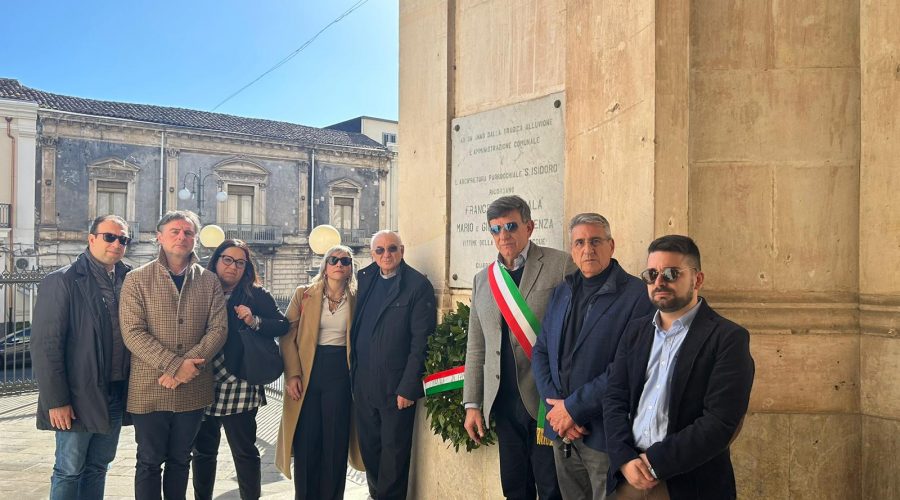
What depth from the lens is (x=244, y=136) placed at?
118ft

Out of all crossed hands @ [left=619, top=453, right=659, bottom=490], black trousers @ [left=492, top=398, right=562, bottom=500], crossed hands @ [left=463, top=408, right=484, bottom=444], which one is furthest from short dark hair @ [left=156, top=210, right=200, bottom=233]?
crossed hands @ [left=619, top=453, right=659, bottom=490]

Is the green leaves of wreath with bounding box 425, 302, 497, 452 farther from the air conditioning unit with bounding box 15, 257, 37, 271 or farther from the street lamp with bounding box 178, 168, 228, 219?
the street lamp with bounding box 178, 168, 228, 219

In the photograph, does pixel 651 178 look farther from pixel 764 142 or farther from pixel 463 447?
pixel 463 447

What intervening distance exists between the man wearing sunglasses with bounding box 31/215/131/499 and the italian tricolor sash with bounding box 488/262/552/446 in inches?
93.5

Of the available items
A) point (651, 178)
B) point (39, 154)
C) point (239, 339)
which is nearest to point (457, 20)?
point (651, 178)

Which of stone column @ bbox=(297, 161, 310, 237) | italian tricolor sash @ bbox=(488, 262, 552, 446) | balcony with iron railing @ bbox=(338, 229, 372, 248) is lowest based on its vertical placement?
italian tricolor sash @ bbox=(488, 262, 552, 446)

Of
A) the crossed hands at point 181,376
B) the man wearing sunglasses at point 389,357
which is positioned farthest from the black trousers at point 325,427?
the crossed hands at point 181,376

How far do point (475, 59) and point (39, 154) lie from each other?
105 ft

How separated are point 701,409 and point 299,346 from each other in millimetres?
2953

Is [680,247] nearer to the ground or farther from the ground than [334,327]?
farther from the ground

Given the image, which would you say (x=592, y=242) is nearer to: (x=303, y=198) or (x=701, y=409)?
(x=701, y=409)

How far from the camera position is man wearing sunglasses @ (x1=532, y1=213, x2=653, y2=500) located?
288cm

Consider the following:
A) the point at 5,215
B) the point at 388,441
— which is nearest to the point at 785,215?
the point at 388,441

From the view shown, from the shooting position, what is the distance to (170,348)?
4.04m
